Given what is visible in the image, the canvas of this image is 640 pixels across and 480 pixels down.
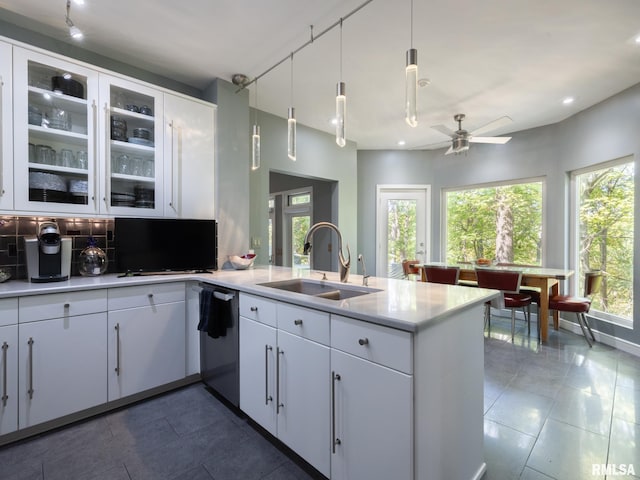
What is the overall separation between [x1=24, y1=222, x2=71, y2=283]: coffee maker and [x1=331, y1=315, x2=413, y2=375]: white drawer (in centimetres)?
205

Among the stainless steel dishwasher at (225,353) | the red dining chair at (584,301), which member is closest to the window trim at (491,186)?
the red dining chair at (584,301)

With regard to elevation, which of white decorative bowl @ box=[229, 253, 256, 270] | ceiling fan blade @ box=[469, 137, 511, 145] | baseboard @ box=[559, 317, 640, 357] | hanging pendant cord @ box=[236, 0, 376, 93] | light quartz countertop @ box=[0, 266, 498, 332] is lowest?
baseboard @ box=[559, 317, 640, 357]

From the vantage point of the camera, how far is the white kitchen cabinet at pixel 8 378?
179cm

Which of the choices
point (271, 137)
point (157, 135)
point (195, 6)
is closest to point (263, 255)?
point (271, 137)

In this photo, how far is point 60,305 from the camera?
1.96 m

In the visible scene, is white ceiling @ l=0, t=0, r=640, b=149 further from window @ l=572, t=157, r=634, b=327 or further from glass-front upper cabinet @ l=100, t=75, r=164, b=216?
window @ l=572, t=157, r=634, b=327

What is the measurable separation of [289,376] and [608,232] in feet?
14.3

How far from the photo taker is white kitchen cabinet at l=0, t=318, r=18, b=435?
5.86ft

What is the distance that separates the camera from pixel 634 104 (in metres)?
3.23

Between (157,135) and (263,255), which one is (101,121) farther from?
(263,255)

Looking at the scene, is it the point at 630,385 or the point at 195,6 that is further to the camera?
the point at 630,385

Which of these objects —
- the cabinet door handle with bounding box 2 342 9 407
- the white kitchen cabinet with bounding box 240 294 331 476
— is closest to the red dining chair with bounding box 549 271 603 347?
the white kitchen cabinet with bounding box 240 294 331 476

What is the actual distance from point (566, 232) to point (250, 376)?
4659mm

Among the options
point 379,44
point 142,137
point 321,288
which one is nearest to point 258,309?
point 321,288
